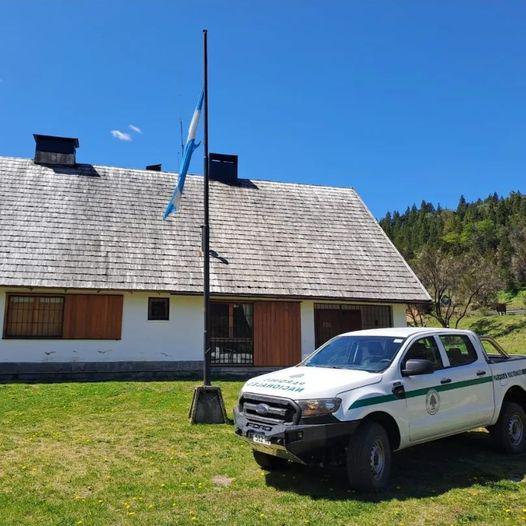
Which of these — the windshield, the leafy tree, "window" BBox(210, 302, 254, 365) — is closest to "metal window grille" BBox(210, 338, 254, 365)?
"window" BBox(210, 302, 254, 365)

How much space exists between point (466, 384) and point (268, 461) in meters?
2.92

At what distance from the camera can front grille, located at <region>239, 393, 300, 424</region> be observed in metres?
5.68

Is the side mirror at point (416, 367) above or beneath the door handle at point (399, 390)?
above

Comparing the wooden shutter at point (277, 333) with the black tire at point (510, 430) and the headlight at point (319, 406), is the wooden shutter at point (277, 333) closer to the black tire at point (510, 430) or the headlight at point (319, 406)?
the black tire at point (510, 430)

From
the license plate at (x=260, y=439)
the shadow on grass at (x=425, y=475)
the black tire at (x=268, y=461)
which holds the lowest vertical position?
the shadow on grass at (x=425, y=475)

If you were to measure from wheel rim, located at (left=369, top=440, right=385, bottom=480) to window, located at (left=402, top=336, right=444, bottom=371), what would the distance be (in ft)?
4.37

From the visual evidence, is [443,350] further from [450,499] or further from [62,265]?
[62,265]

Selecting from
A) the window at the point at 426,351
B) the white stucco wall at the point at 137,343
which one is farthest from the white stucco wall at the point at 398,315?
the window at the point at 426,351

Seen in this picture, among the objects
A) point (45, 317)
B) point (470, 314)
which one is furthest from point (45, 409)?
point (470, 314)

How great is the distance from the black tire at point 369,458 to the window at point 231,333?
10.8 metres

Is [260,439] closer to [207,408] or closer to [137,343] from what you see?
[207,408]

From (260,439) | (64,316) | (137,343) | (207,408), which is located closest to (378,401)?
(260,439)

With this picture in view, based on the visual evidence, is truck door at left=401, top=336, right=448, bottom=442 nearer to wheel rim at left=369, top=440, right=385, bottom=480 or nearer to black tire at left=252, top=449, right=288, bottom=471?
wheel rim at left=369, top=440, right=385, bottom=480

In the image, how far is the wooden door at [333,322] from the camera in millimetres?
17406
